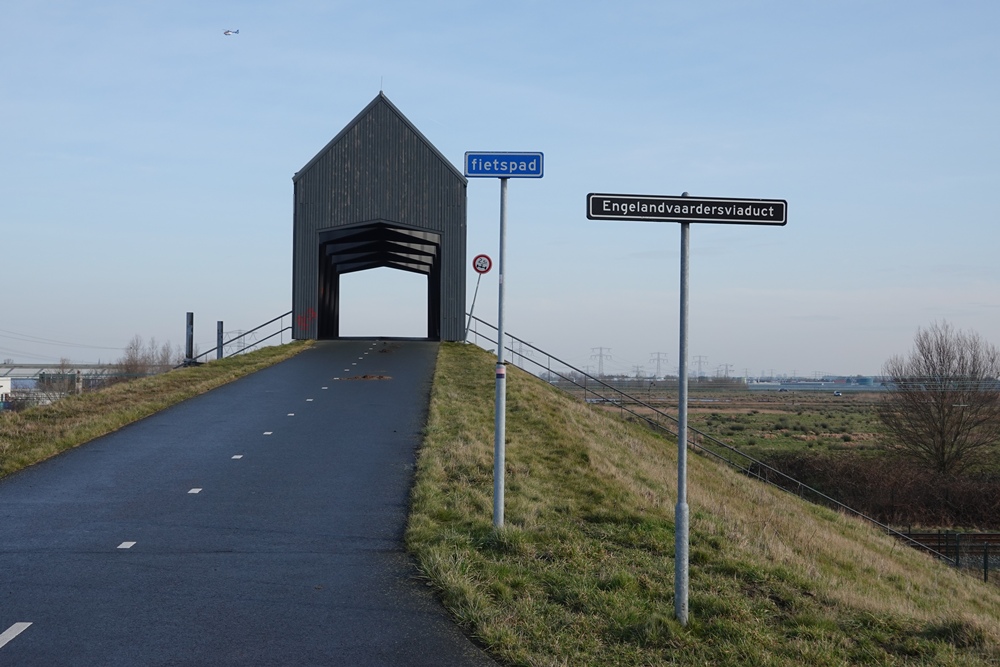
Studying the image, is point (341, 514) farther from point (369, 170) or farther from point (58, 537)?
point (369, 170)

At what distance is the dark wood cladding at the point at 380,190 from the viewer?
33250 millimetres

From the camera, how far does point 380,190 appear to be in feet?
109

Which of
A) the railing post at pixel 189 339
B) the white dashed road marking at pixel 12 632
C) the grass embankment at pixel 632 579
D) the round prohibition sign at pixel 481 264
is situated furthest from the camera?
the railing post at pixel 189 339

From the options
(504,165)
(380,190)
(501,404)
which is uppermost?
(380,190)

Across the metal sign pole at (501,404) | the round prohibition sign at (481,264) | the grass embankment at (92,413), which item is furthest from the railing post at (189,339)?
the metal sign pole at (501,404)

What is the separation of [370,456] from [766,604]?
7.40 metres

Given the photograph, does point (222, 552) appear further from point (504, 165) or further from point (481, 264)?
point (481, 264)

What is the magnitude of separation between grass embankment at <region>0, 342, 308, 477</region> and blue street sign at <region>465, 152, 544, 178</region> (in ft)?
27.0

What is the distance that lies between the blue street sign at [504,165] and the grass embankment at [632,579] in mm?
4067

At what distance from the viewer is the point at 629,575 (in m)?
8.06

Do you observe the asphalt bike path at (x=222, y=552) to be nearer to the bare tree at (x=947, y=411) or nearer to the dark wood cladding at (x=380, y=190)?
the dark wood cladding at (x=380, y=190)

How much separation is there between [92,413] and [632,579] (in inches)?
517

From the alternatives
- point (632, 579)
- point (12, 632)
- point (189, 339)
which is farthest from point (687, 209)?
point (189, 339)

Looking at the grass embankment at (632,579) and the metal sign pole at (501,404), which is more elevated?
the metal sign pole at (501,404)
